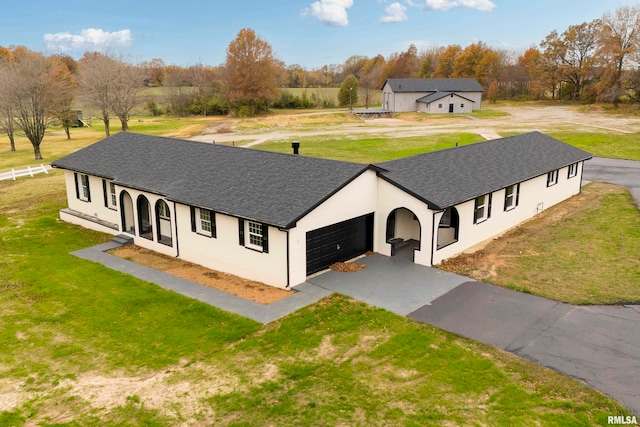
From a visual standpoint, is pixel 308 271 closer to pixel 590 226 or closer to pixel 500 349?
pixel 500 349

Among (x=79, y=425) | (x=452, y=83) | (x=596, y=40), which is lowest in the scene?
(x=79, y=425)

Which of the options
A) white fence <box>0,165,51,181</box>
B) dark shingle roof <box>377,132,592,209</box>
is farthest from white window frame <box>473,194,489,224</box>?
white fence <box>0,165,51,181</box>

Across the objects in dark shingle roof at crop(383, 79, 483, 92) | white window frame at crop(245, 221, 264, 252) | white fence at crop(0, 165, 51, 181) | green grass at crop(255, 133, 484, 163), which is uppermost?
dark shingle roof at crop(383, 79, 483, 92)

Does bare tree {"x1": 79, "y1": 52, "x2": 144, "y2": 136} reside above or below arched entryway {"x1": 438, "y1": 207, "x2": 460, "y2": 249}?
above

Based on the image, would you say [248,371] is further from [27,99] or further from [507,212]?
[27,99]

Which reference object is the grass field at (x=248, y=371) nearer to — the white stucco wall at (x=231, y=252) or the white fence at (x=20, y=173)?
the white stucco wall at (x=231, y=252)

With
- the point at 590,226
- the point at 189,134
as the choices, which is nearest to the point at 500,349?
the point at 590,226

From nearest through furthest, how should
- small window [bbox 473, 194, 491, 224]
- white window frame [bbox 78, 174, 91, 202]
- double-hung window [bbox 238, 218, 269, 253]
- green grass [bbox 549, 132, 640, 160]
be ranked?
double-hung window [bbox 238, 218, 269, 253] < small window [bbox 473, 194, 491, 224] < white window frame [bbox 78, 174, 91, 202] < green grass [bbox 549, 132, 640, 160]

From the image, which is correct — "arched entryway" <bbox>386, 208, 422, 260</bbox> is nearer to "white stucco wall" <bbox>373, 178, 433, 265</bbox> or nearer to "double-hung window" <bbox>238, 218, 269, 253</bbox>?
"white stucco wall" <bbox>373, 178, 433, 265</bbox>
